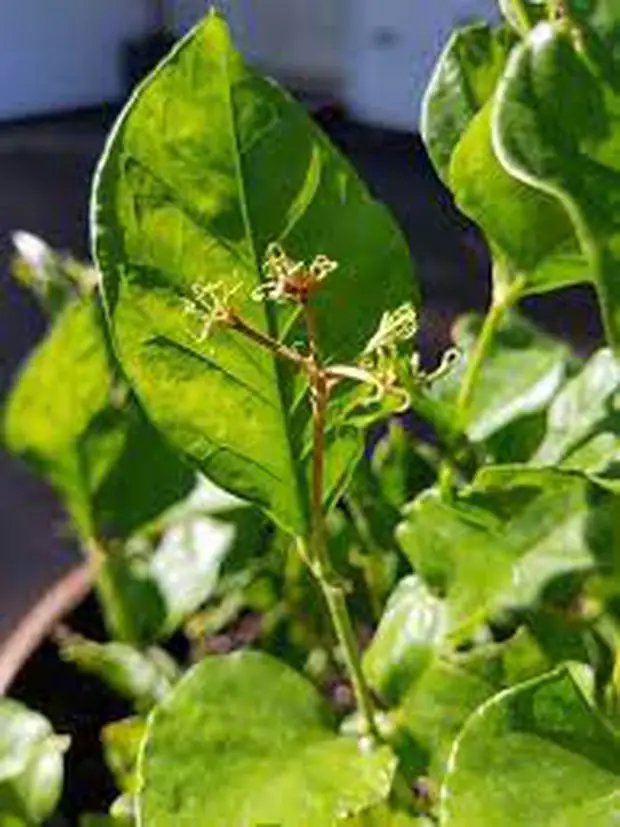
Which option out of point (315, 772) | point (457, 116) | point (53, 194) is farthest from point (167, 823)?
point (53, 194)

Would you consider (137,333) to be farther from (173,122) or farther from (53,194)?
(53,194)

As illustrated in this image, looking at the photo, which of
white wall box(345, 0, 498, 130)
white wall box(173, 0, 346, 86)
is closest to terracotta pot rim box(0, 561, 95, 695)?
white wall box(345, 0, 498, 130)

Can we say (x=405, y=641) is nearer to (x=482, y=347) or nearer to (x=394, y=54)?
(x=482, y=347)

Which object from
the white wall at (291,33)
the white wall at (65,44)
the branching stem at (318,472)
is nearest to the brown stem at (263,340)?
the branching stem at (318,472)

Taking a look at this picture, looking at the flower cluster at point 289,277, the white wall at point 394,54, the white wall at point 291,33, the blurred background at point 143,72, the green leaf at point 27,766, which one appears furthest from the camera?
the white wall at point 291,33

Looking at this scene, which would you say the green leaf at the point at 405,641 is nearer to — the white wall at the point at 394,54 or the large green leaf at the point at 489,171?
the large green leaf at the point at 489,171

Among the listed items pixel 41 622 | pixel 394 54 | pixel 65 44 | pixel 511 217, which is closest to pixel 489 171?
pixel 511 217
